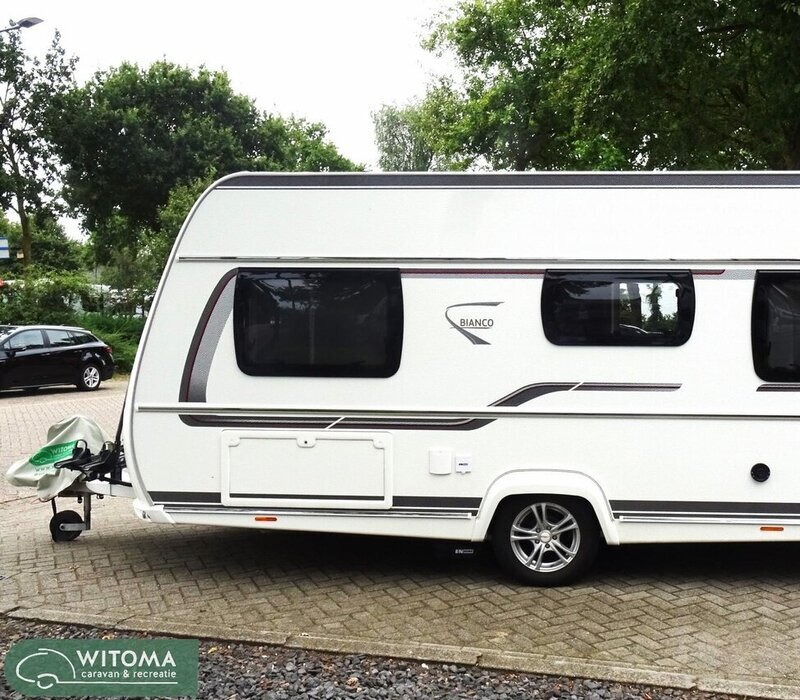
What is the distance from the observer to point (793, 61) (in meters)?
12.1

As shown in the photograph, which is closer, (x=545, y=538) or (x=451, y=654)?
(x=451, y=654)

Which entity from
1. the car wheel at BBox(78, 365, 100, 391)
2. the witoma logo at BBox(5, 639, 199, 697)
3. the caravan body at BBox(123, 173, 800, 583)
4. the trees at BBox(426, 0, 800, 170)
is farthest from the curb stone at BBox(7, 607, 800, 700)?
the car wheel at BBox(78, 365, 100, 391)

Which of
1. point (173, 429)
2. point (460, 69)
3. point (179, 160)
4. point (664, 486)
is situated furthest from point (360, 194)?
point (179, 160)

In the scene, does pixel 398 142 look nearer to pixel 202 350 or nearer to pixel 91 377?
pixel 91 377

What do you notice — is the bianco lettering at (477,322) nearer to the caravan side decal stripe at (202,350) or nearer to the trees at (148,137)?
the caravan side decal stripe at (202,350)

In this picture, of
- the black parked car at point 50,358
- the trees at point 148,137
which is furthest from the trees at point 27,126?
the black parked car at point 50,358

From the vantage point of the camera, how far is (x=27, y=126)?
3159 cm

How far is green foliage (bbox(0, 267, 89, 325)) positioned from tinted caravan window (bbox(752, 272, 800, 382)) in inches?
832

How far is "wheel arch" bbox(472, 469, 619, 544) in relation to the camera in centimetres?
544

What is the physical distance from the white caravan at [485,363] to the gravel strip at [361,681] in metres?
1.17

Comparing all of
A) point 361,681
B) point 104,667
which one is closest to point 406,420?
point 361,681

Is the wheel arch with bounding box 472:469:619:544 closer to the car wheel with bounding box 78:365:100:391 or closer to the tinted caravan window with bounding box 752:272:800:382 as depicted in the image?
the tinted caravan window with bounding box 752:272:800:382

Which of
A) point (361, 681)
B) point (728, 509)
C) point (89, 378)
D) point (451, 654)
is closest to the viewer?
point (361, 681)

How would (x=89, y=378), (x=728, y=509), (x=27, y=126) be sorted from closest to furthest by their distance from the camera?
(x=728, y=509), (x=89, y=378), (x=27, y=126)
